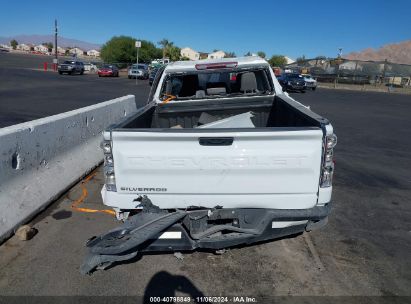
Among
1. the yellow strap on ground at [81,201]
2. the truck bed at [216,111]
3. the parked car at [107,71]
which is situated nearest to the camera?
Answer: the yellow strap on ground at [81,201]

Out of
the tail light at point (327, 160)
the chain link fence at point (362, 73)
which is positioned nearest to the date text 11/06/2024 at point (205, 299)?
the tail light at point (327, 160)

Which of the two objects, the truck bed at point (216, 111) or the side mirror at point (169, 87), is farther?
the side mirror at point (169, 87)

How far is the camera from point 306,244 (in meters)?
4.12

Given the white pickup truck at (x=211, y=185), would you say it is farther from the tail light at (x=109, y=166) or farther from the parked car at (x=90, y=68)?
the parked car at (x=90, y=68)

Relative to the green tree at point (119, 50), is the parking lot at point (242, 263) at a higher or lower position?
lower

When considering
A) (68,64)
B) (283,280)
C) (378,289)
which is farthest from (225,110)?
(68,64)

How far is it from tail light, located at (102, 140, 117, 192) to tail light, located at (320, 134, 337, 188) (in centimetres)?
199

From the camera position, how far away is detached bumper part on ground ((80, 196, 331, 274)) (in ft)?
10.3

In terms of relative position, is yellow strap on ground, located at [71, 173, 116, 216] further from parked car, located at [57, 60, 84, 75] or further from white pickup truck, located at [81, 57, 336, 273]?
parked car, located at [57, 60, 84, 75]

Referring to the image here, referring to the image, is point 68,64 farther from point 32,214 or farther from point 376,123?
point 32,214

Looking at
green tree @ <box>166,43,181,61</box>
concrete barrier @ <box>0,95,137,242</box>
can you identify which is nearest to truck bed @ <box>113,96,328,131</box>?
concrete barrier @ <box>0,95,137,242</box>

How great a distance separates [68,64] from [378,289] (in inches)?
1648

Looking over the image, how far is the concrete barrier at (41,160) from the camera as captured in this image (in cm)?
403

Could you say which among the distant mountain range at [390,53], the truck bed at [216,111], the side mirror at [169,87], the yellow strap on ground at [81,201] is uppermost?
the distant mountain range at [390,53]
